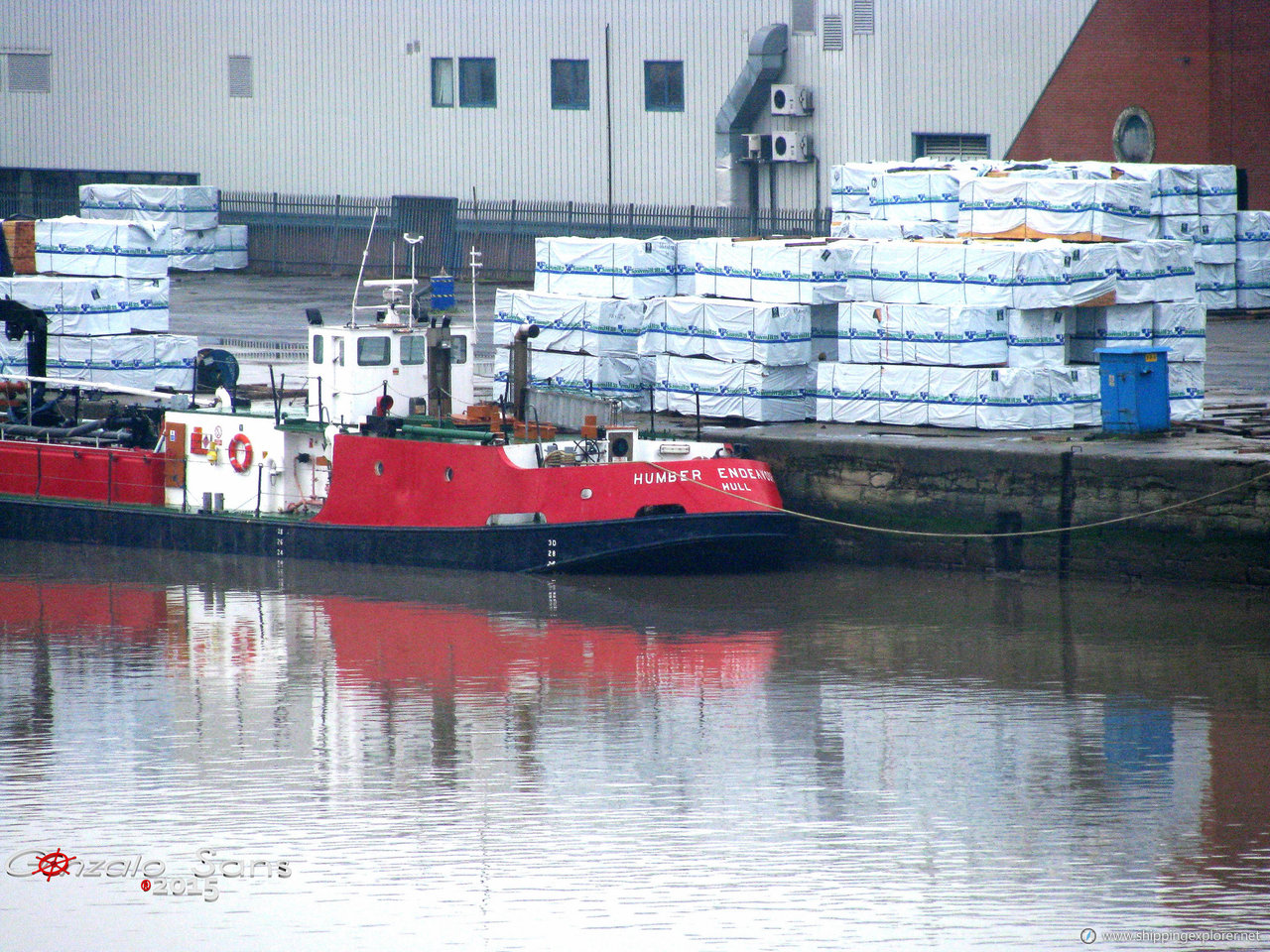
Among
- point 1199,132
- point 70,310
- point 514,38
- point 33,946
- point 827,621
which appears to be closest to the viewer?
point 33,946

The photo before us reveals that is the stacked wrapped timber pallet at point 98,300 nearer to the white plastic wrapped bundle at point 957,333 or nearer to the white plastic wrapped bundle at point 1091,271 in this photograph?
the white plastic wrapped bundle at point 957,333

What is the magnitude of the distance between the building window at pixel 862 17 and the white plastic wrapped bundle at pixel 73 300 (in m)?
17.6

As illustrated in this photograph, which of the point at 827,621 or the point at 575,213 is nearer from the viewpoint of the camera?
the point at 827,621

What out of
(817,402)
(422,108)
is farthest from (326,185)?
(817,402)

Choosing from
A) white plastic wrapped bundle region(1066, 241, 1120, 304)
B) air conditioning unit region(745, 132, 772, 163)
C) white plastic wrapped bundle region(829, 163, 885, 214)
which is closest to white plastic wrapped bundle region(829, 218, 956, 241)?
white plastic wrapped bundle region(829, 163, 885, 214)

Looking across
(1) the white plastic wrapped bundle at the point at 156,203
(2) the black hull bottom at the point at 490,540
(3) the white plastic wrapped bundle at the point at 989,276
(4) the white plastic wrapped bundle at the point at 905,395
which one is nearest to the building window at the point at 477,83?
(1) the white plastic wrapped bundle at the point at 156,203

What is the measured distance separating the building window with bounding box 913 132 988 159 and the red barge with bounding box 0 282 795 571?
683 inches

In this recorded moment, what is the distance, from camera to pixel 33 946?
37.9 ft

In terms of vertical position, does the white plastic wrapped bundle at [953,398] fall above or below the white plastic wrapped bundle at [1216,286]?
below

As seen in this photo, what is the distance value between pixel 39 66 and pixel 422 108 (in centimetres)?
1145

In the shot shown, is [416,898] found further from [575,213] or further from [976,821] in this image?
[575,213]

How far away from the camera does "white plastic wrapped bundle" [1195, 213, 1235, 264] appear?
31344 millimetres

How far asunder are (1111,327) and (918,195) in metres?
7.06

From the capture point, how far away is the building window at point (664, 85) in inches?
1647
